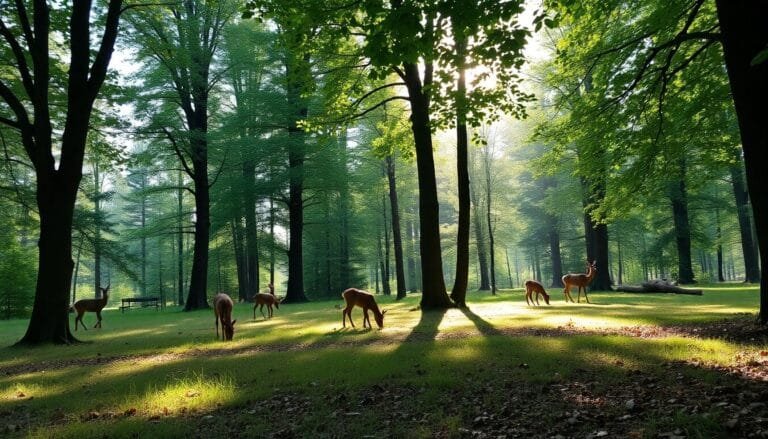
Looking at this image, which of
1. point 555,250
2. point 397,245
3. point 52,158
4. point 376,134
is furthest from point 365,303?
point 555,250

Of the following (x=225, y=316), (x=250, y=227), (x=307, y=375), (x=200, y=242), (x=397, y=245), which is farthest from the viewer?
(x=250, y=227)

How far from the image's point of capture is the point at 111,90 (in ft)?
52.4

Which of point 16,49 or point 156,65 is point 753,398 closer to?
point 16,49

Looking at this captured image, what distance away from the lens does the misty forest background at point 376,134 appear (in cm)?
1036

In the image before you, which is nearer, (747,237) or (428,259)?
(428,259)

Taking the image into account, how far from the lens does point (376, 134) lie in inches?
1135

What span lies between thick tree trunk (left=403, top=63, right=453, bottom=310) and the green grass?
463cm

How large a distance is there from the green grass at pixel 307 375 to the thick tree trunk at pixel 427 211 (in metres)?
4.63

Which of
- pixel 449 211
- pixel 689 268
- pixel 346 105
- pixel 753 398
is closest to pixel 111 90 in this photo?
pixel 346 105

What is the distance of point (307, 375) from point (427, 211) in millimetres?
9439

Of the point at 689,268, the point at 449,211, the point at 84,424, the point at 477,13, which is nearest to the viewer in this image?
the point at 84,424

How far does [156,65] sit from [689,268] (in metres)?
34.3

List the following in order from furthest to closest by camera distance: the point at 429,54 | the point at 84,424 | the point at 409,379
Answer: the point at 429,54 → the point at 409,379 → the point at 84,424

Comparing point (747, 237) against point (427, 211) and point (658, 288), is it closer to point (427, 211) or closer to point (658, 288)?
point (658, 288)
